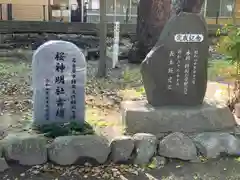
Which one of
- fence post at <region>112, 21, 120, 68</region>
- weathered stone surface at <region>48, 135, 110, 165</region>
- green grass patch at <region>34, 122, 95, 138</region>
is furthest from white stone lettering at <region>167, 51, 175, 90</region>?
fence post at <region>112, 21, 120, 68</region>

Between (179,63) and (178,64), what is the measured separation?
0.06ft

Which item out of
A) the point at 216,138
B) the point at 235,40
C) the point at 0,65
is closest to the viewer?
the point at 216,138

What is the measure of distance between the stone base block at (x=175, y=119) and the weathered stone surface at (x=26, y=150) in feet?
3.84

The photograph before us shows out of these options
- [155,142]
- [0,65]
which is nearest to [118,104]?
[155,142]

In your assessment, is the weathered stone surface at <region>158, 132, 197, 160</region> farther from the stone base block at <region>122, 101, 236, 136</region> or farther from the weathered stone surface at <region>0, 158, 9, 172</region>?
the weathered stone surface at <region>0, 158, 9, 172</region>

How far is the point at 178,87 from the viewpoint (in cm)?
500

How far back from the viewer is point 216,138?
15.2 feet

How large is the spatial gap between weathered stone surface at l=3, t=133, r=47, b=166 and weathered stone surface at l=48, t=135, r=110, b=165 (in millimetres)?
97

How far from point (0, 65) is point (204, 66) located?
7.03 m

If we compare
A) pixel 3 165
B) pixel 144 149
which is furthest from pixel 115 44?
pixel 3 165

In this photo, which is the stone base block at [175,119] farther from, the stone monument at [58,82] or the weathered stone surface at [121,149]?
the stone monument at [58,82]

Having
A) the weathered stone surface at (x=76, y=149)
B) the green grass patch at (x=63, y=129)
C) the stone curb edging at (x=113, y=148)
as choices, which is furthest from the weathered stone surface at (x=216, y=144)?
the green grass patch at (x=63, y=129)

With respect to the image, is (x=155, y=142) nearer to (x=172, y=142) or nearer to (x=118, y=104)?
(x=172, y=142)

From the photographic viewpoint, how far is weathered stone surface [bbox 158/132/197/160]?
442 centimetres
